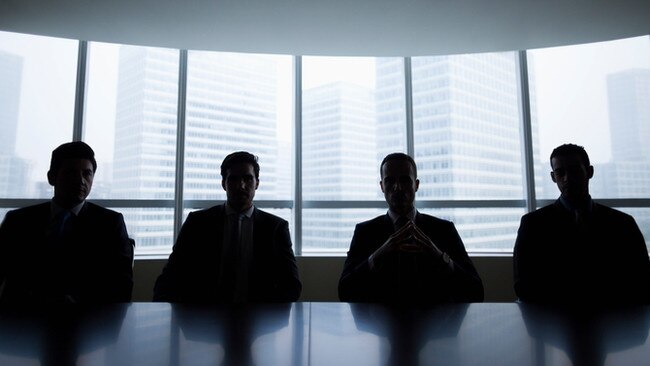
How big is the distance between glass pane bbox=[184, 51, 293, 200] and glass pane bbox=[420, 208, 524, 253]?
2.01 metres

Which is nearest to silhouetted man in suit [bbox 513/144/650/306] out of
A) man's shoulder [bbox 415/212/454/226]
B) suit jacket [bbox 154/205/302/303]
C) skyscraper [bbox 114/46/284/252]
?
man's shoulder [bbox 415/212/454/226]

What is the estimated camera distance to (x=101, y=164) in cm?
425

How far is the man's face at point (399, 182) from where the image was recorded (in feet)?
6.56

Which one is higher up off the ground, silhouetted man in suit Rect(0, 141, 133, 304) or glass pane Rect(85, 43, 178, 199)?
glass pane Rect(85, 43, 178, 199)

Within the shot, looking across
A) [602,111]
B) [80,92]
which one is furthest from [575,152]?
[80,92]

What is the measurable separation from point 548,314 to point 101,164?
4610 mm

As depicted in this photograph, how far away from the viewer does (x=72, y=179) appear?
74.7 inches

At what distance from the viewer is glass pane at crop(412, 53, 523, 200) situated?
457 centimetres

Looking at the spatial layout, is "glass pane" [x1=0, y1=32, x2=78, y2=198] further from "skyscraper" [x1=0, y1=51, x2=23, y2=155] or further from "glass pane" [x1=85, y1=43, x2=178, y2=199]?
"glass pane" [x1=85, y1=43, x2=178, y2=199]

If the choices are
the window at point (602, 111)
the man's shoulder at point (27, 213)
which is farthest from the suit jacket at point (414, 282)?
the window at point (602, 111)

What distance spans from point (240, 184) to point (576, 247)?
1927mm

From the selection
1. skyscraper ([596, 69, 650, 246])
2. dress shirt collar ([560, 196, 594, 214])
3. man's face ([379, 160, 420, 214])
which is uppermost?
skyscraper ([596, 69, 650, 246])

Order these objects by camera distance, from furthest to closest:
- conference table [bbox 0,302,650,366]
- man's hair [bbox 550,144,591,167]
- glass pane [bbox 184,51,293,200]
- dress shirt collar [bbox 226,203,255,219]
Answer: glass pane [bbox 184,51,293,200] < dress shirt collar [bbox 226,203,255,219] < man's hair [bbox 550,144,591,167] < conference table [bbox 0,302,650,366]

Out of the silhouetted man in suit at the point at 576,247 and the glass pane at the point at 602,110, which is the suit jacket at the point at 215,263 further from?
the glass pane at the point at 602,110
